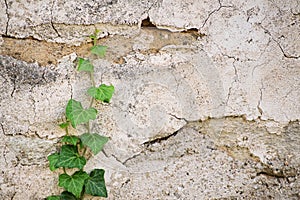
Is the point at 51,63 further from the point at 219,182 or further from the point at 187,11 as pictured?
the point at 219,182

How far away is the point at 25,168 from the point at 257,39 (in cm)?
77

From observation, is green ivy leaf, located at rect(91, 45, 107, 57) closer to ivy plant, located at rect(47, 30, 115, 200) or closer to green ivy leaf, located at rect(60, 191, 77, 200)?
ivy plant, located at rect(47, 30, 115, 200)

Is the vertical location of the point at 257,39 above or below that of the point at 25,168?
above

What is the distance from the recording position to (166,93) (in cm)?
116

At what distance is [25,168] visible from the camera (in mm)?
1125

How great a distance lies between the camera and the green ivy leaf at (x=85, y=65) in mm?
1095

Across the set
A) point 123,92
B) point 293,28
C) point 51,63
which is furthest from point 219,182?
point 51,63

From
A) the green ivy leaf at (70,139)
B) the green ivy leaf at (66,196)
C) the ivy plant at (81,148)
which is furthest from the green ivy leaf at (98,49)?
the green ivy leaf at (66,196)

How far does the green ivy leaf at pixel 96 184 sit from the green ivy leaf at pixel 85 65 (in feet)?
0.96

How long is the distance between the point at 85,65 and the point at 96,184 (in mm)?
338

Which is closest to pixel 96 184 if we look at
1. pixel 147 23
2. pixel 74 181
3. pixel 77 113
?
pixel 74 181

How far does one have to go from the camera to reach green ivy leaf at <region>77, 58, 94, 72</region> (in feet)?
3.59

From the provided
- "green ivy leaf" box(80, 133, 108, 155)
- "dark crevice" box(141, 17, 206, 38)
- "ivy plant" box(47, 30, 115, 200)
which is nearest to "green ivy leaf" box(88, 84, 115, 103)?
"ivy plant" box(47, 30, 115, 200)

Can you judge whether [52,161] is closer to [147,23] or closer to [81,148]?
[81,148]
